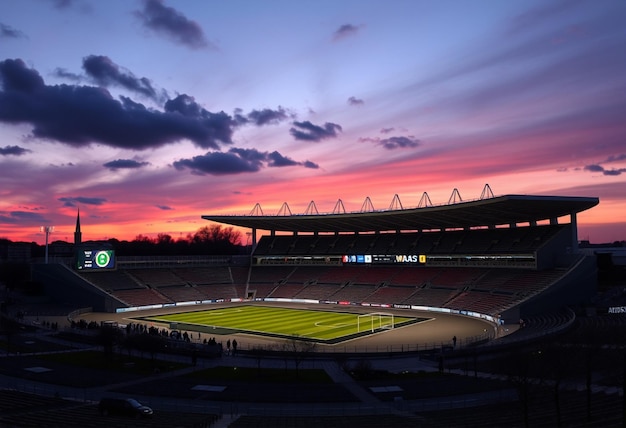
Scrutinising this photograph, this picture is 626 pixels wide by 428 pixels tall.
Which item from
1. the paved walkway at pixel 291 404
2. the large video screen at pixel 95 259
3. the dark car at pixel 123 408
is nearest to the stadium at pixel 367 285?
the large video screen at pixel 95 259

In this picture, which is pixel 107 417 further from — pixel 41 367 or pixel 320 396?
pixel 41 367

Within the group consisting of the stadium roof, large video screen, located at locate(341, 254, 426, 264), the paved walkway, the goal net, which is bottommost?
the paved walkway

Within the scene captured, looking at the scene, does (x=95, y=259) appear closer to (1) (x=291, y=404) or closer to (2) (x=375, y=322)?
(2) (x=375, y=322)

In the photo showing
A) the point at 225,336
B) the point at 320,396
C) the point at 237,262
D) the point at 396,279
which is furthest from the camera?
the point at 237,262

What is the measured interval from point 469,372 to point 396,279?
160 feet

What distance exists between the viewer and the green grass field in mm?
56344

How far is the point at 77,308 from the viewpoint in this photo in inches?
2901

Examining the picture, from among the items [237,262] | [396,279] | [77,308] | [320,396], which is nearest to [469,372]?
[320,396]

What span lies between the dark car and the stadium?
16407 mm

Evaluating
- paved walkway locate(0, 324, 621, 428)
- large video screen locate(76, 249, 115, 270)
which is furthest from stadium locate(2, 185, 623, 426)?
paved walkway locate(0, 324, 621, 428)

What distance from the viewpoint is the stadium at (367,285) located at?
50938 mm

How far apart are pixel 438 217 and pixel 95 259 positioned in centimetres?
5350

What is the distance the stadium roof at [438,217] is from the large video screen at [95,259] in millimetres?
18082

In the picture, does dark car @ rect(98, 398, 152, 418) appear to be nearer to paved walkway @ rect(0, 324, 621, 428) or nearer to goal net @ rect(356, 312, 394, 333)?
paved walkway @ rect(0, 324, 621, 428)
